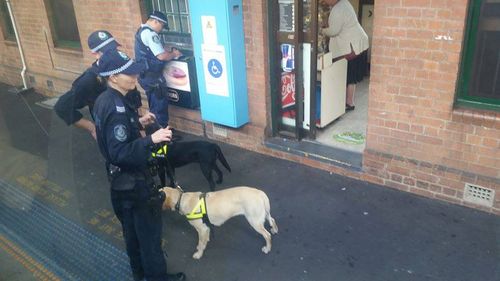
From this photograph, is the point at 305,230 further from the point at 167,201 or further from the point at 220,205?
the point at 167,201

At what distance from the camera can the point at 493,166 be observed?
4.54 m

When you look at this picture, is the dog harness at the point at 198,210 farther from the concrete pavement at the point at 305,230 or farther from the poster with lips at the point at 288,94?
the poster with lips at the point at 288,94

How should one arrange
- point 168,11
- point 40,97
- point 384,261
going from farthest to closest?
point 40,97
point 168,11
point 384,261

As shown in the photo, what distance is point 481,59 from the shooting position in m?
4.36

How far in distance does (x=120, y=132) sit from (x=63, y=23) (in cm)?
672

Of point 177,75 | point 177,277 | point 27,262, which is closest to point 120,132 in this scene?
point 177,277

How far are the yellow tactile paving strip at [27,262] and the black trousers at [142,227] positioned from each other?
40.7 inches

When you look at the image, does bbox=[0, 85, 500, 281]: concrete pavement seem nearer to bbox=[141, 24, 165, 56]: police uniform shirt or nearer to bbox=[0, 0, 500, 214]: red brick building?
bbox=[0, 0, 500, 214]: red brick building

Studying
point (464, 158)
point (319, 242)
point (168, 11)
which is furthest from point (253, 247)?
point (168, 11)

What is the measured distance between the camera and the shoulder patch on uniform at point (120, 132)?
3.35 m

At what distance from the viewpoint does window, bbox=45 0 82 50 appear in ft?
28.5

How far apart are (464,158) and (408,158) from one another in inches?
23.7

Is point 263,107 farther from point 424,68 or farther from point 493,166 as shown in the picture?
point 493,166

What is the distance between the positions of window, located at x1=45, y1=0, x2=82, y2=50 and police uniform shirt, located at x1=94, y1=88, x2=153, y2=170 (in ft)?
19.9
